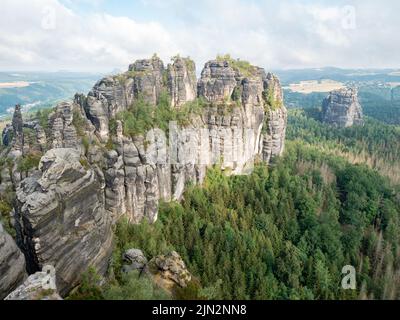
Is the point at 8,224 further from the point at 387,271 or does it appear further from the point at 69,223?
the point at 387,271

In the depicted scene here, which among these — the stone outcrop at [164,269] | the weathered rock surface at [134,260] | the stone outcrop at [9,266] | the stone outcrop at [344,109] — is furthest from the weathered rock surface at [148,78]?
the stone outcrop at [344,109]

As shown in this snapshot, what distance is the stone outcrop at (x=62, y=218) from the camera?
29.2 metres

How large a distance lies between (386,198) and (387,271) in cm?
2725

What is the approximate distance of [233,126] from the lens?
235ft

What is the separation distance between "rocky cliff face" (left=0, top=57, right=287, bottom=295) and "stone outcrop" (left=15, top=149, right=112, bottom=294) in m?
0.09

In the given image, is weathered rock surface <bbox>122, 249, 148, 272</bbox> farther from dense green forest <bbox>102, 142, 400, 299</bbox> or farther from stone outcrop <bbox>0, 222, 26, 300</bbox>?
stone outcrop <bbox>0, 222, 26, 300</bbox>

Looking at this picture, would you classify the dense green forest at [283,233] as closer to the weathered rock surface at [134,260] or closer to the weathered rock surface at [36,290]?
the weathered rock surface at [134,260]

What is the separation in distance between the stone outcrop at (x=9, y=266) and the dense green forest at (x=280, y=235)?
5.70 metres

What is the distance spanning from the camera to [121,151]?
5091 centimetres

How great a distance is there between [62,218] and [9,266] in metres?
5.65

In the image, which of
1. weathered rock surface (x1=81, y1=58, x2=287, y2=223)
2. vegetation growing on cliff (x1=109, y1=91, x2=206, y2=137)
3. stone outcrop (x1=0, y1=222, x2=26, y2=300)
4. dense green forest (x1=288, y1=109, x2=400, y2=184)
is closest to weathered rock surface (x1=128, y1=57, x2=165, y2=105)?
weathered rock surface (x1=81, y1=58, x2=287, y2=223)

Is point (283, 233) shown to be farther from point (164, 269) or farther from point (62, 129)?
point (62, 129)
